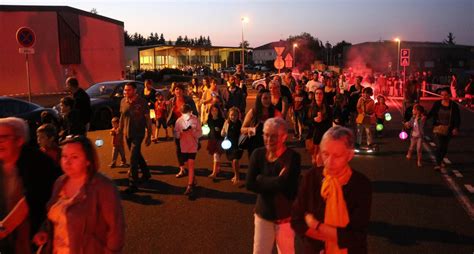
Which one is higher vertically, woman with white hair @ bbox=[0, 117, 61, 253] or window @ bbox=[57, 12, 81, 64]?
window @ bbox=[57, 12, 81, 64]

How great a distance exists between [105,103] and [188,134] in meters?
9.03

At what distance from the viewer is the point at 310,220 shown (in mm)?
3143

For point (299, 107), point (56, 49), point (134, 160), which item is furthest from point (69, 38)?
point (134, 160)

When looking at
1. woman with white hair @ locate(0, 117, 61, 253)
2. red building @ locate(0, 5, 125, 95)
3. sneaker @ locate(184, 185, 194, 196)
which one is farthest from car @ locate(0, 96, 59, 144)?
red building @ locate(0, 5, 125, 95)

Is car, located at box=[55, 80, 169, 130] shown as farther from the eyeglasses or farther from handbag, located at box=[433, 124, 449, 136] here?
the eyeglasses

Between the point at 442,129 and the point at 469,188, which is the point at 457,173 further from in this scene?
the point at 469,188

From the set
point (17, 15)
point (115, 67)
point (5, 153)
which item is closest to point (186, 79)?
point (115, 67)

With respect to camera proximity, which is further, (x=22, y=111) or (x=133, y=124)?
(x=22, y=111)

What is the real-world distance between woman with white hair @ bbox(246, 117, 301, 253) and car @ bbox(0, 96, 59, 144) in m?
9.50

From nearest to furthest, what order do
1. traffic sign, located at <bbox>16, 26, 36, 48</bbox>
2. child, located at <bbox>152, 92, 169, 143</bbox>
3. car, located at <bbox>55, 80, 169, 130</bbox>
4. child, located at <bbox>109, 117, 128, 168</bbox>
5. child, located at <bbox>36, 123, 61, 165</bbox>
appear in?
1. child, located at <bbox>36, 123, 61, 165</bbox>
2. child, located at <bbox>109, 117, 128, 168</bbox>
3. traffic sign, located at <bbox>16, 26, 36, 48</bbox>
4. child, located at <bbox>152, 92, 169, 143</bbox>
5. car, located at <bbox>55, 80, 169, 130</bbox>

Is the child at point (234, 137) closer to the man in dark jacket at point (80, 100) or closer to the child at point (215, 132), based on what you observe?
the child at point (215, 132)

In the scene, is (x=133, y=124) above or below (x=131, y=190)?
above

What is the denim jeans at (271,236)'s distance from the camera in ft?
13.7

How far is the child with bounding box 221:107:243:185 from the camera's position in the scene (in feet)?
28.5
